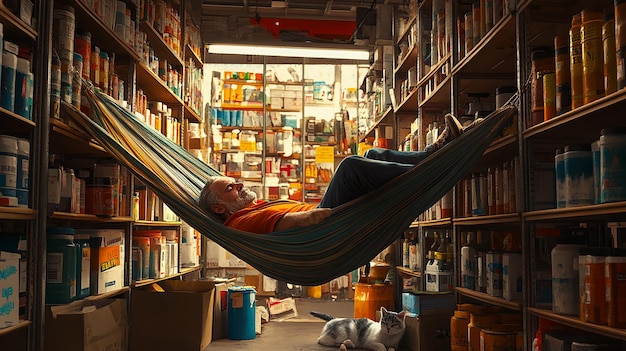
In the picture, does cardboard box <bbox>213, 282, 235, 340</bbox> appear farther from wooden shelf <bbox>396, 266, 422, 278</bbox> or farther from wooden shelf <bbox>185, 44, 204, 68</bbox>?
wooden shelf <bbox>185, 44, 204, 68</bbox>

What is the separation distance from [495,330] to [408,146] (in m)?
2.49

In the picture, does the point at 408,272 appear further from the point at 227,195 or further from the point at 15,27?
the point at 15,27

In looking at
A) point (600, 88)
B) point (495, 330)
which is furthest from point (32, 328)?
point (600, 88)

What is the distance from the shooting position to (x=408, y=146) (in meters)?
5.20

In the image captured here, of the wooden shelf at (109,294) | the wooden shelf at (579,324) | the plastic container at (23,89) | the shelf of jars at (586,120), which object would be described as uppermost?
the plastic container at (23,89)

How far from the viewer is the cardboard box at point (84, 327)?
8.73 feet

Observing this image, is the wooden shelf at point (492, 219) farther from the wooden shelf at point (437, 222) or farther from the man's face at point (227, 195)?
the man's face at point (227, 195)

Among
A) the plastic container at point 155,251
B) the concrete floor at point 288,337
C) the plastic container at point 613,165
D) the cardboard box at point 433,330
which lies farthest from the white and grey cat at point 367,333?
the plastic container at point 613,165

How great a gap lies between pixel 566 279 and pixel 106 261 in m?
2.32

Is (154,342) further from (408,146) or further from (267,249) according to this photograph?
(408,146)

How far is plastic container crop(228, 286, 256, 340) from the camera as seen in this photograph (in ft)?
16.0

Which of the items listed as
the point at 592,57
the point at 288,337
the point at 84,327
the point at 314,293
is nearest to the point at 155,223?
the point at 288,337

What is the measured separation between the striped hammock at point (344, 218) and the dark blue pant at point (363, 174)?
0.06 metres

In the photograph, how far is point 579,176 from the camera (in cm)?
221
